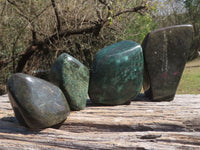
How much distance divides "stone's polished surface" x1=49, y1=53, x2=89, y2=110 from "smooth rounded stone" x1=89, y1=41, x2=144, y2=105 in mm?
150

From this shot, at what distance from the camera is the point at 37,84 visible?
1.71 m

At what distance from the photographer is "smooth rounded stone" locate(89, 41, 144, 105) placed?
209 centimetres

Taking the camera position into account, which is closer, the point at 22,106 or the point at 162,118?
the point at 22,106

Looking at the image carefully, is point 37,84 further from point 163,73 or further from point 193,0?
point 193,0

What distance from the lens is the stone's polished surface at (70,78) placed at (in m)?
1.97

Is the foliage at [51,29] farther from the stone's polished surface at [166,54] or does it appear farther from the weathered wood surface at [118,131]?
the weathered wood surface at [118,131]

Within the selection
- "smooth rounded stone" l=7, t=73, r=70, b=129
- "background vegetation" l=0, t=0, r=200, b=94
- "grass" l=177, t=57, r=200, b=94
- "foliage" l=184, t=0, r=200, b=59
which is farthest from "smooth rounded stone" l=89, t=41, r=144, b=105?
"foliage" l=184, t=0, r=200, b=59

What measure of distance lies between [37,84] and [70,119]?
17.9 inches

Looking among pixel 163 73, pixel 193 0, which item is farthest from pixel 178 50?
pixel 193 0

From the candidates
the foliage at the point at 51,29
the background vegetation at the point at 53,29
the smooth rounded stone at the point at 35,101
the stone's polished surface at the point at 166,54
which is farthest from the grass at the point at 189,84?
the smooth rounded stone at the point at 35,101

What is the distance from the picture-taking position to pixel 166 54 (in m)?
2.19

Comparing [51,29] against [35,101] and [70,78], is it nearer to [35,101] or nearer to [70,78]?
[70,78]

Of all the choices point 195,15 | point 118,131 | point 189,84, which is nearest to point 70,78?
point 118,131

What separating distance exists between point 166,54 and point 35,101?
139 centimetres
